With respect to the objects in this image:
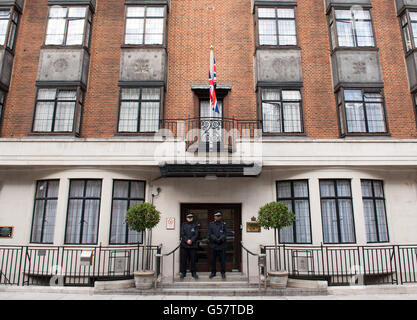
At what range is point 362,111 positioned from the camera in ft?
39.1

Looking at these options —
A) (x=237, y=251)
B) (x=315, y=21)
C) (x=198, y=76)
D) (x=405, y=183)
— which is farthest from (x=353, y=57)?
(x=237, y=251)

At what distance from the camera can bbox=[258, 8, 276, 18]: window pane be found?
12.9m

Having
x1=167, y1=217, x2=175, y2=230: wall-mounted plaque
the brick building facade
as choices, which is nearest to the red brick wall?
the brick building facade

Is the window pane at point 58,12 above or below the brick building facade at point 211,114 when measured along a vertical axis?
above

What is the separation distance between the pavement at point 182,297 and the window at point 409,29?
9305 mm

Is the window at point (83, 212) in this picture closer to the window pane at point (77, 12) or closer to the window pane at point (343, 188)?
the window pane at point (77, 12)

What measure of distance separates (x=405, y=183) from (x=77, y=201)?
39.7 ft

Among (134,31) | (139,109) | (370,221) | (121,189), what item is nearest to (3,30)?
(134,31)

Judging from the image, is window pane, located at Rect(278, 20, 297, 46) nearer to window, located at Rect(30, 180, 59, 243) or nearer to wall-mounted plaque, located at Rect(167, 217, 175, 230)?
wall-mounted plaque, located at Rect(167, 217, 175, 230)

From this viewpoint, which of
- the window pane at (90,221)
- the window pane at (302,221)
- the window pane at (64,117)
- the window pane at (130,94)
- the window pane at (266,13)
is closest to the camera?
the window pane at (90,221)

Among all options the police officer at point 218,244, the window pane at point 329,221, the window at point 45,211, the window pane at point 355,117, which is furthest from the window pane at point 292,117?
the window at point 45,211

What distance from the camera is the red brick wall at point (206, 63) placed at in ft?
39.4

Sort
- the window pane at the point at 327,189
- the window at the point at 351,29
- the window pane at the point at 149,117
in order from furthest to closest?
the window at the point at 351,29 < the window pane at the point at 149,117 < the window pane at the point at 327,189

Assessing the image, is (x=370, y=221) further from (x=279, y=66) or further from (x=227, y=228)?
(x=279, y=66)
